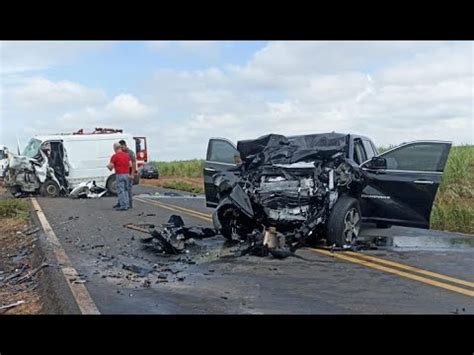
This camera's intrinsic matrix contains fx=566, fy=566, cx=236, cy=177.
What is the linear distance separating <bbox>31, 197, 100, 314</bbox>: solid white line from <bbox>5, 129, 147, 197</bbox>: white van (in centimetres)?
874

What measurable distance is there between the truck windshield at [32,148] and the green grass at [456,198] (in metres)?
13.5

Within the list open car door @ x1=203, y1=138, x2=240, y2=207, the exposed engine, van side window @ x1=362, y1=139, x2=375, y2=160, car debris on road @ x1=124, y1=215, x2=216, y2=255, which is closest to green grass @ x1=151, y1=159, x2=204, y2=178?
open car door @ x1=203, y1=138, x2=240, y2=207

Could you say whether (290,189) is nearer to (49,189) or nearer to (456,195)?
(456,195)

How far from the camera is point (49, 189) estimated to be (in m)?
20.0

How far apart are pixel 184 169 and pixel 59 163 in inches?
797

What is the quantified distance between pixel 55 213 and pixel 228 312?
9970 mm

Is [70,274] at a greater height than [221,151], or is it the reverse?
[221,151]

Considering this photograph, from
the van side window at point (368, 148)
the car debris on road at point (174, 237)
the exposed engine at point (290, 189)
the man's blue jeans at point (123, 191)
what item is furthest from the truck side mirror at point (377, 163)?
the man's blue jeans at point (123, 191)

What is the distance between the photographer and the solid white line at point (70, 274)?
5055mm

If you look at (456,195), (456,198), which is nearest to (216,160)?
(456,198)

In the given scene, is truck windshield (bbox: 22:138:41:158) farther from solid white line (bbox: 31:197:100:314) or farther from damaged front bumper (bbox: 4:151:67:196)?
solid white line (bbox: 31:197:100:314)

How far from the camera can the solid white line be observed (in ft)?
16.6
